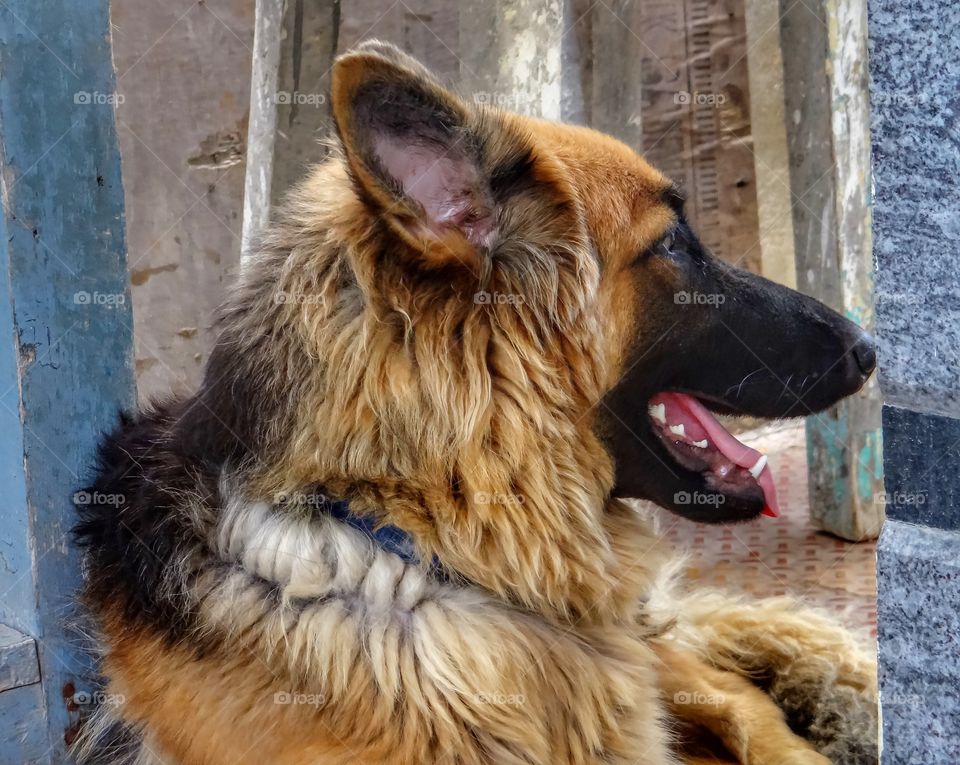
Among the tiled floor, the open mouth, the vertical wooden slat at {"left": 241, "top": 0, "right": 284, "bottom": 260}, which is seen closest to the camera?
the open mouth

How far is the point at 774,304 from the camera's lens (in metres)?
2.80

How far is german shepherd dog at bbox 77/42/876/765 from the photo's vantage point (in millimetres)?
2346

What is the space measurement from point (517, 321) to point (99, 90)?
1.46 metres

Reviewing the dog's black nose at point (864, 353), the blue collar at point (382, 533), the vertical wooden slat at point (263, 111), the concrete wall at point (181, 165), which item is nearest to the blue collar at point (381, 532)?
the blue collar at point (382, 533)

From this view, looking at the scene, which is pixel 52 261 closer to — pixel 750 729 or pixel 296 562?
pixel 296 562

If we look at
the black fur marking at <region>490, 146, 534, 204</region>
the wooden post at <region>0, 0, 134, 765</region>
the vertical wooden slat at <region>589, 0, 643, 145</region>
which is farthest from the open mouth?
the vertical wooden slat at <region>589, 0, 643, 145</region>

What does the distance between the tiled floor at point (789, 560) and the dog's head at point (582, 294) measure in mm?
1558

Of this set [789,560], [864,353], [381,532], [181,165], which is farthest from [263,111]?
[789,560]

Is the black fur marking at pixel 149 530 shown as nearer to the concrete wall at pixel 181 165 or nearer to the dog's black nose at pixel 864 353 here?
the dog's black nose at pixel 864 353

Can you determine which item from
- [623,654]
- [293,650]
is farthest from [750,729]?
[293,650]

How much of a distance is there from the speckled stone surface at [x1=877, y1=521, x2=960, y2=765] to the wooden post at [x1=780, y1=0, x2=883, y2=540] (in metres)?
2.79

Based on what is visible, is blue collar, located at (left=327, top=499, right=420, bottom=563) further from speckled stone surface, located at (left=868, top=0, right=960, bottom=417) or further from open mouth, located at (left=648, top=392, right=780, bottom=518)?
speckled stone surface, located at (left=868, top=0, right=960, bottom=417)

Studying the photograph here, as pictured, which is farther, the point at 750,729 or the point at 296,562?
the point at 750,729

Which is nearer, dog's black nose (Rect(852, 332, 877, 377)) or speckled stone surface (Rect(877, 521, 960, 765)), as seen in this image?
speckled stone surface (Rect(877, 521, 960, 765))
